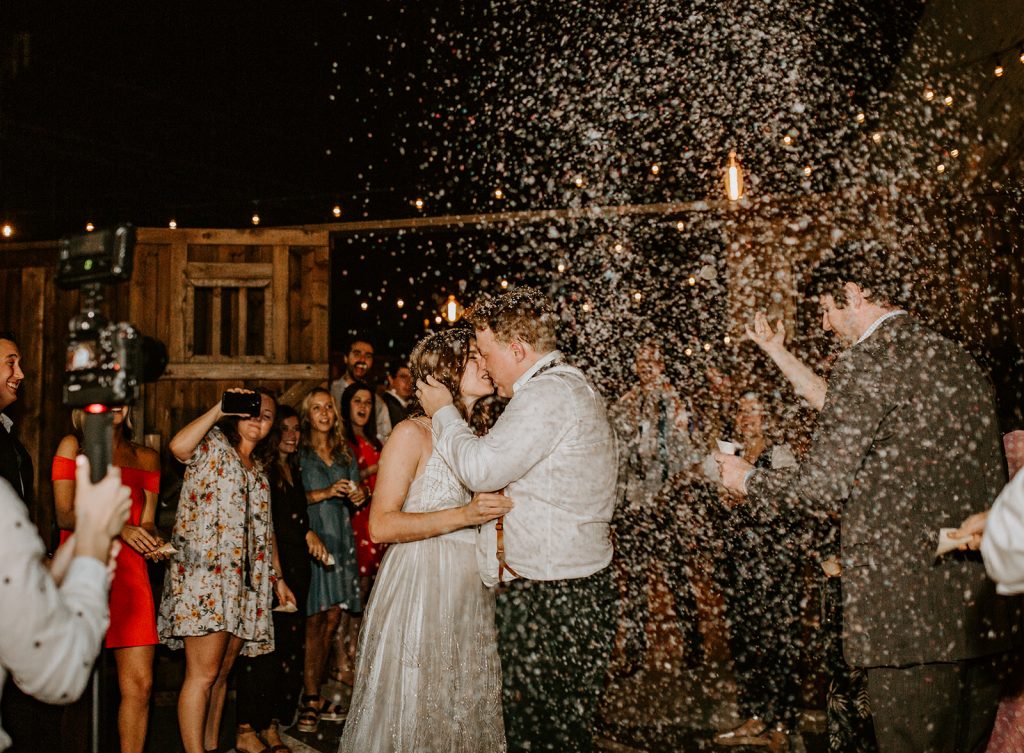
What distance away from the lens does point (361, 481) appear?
19.3ft

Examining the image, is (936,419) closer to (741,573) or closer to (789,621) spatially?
(741,573)

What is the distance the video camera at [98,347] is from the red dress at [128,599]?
6.91ft

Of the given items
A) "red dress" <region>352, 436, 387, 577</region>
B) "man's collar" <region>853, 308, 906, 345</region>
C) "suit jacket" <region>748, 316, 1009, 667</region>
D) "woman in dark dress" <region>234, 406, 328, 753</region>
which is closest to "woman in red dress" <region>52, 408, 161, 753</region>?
"woman in dark dress" <region>234, 406, 328, 753</region>

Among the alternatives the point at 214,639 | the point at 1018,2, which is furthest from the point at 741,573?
the point at 1018,2

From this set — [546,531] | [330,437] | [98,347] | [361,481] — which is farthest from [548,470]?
[361,481]

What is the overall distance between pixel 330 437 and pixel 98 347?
3727 mm

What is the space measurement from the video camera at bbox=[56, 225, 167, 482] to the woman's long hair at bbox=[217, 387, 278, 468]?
2378mm

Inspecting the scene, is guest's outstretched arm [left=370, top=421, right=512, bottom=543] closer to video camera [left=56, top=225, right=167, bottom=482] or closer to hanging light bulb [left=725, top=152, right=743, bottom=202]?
video camera [left=56, top=225, right=167, bottom=482]

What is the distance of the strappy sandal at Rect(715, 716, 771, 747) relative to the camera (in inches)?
181

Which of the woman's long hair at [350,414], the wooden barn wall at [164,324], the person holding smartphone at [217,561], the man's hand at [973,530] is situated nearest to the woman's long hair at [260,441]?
the person holding smartphone at [217,561]

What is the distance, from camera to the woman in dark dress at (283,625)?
4598mm

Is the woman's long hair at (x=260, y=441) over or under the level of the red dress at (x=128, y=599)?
over

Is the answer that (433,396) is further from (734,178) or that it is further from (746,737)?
(734,178)

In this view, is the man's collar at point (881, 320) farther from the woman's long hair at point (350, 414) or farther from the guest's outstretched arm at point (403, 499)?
the woman's long hair at point (350, 414)
